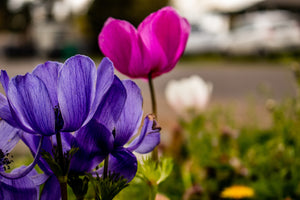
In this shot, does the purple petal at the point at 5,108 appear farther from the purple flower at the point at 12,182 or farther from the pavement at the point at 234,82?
the pavement at the point at 234,82

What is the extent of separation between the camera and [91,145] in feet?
1.84

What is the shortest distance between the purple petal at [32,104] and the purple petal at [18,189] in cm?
10

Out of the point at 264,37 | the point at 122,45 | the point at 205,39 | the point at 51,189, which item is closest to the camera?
the point at 51,189

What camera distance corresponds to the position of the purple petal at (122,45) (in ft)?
2.69

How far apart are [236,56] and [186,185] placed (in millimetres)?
18437

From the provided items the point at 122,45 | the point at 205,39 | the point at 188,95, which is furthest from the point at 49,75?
the point at 205,39

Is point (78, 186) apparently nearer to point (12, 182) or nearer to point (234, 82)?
point (12, 182)

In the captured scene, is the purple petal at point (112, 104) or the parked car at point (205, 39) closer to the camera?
→ the purple petal at point (112, 104)

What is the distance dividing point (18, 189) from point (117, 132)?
5.6 inches

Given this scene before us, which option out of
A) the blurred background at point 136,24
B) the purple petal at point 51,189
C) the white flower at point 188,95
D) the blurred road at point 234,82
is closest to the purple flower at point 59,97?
the purple petal at point 51,189

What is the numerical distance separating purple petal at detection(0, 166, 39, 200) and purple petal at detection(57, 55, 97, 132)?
0.36ft

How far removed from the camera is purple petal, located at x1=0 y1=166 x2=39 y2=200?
0.58 metres

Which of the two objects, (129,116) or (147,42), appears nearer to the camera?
(129,116)

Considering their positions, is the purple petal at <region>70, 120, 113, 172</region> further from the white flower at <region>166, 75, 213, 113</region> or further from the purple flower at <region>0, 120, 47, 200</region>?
the white flower at <region>166, 75, 213, 113</region>
